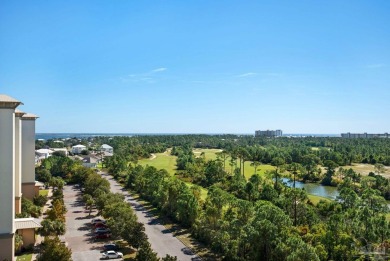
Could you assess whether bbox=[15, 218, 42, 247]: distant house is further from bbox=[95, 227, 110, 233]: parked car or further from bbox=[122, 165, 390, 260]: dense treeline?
bbox=[122, 165, 390, 260]: dense treeline

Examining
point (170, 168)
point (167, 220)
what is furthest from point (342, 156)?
point (167, 220)

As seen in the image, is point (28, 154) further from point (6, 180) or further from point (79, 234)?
point (6, 180)

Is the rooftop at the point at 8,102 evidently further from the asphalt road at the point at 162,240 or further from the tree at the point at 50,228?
the asphalt road at the point at 162,240

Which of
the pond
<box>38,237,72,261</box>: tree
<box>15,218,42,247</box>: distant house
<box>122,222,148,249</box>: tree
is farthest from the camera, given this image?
the pond

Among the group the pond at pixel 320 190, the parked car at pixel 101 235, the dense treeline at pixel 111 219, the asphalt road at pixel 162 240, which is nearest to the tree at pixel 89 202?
the dense treeline at pixel 111 219

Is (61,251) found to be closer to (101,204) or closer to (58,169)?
(101,204)

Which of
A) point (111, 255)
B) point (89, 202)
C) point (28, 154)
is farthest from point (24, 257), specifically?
point (28, 154)

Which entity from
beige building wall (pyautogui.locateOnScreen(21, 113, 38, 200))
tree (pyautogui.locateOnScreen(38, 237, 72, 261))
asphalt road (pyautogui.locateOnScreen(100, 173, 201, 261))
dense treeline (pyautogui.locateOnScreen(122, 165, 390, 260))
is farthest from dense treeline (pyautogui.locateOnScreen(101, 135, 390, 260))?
beige building wall (pyautogui.locateOnScreen(21, 113, 38, 200))

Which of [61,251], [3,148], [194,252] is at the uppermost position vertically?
[3,148]
